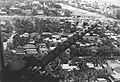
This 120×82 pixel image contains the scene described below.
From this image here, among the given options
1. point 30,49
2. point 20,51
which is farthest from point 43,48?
point 20,51

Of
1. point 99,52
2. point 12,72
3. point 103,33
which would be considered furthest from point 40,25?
point 12,72

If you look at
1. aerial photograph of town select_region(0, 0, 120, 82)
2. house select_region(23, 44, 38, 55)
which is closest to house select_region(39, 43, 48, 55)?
aerial photograph of town select_region(0, 0, 120, 82)

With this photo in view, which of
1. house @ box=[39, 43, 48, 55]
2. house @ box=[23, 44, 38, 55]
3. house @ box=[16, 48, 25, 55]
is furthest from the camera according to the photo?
house @ box=[39, 43, 48, 55]

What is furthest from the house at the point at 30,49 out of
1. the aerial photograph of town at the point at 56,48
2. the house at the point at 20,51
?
the house at the point at 20,51

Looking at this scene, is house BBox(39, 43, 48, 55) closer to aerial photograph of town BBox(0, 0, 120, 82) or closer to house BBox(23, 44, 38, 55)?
aerial photograph of town BBox(0, 0, 120, 82)

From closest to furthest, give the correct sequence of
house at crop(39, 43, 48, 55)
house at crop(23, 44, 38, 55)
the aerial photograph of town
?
the aerial photograph of town
house at crop(23, 44, 38, 55)
house at crop(39, 43, 48, 55)

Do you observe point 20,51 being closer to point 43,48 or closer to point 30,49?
point 30,49

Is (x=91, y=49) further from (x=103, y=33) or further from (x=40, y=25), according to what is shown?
(x=40, y=25)

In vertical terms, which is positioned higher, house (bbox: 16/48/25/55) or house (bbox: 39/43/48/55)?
house (bbox: 16/48/25/55)

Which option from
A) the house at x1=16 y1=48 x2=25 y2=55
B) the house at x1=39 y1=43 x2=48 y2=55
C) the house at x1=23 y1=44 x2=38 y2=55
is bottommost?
the house at x1=39 y1=43 x2=48 y2=55
